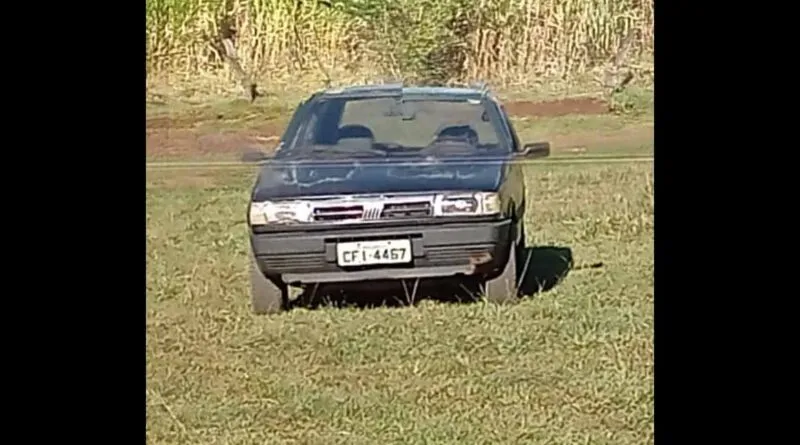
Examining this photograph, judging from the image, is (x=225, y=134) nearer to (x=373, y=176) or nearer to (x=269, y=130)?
(x=269, y=130)

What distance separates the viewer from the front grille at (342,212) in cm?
255

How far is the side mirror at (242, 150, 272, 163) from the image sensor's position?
8.48ft

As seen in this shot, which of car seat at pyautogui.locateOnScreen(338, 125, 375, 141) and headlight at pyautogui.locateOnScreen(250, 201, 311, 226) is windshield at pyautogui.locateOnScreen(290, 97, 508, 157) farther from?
headlight at pyautogui.locateOnScreen(250, 201, 311, 226)

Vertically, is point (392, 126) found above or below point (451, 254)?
above

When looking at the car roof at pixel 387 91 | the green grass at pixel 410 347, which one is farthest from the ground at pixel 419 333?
the car roof at pixel 387 91

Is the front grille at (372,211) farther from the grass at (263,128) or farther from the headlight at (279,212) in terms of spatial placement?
the grass at (263,128)

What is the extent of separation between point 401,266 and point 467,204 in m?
0.16

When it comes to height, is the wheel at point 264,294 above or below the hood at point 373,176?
below

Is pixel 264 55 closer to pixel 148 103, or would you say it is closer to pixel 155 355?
pixel 148 103

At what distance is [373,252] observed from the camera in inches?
102

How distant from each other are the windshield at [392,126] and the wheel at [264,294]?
0.23 meters

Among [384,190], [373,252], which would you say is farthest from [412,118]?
[373,252]
